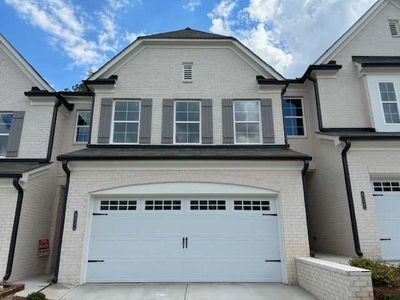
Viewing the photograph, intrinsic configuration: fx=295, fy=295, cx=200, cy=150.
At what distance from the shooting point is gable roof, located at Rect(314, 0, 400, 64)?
39.8ft

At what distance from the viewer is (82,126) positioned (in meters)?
12.3

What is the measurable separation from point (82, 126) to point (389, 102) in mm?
12248

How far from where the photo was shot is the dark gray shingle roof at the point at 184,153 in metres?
9.06

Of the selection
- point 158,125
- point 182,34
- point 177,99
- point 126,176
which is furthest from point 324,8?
point 126,176

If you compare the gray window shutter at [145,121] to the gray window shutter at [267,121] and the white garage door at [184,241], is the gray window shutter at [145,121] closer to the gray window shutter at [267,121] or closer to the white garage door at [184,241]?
the white garage door at [184,241]

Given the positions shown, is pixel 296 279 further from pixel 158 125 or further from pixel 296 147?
pixel 158 125

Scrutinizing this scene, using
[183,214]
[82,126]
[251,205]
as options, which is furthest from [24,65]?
[251,205]

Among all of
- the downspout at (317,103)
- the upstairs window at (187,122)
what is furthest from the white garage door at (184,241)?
the downspout at (317,103)

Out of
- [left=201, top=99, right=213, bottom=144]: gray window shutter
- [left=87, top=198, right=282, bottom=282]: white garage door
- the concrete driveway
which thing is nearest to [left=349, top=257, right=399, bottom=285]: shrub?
the concrete driveway

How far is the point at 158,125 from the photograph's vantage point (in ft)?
36.8

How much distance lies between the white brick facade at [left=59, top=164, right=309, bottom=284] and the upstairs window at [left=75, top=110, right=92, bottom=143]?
11.1 feet

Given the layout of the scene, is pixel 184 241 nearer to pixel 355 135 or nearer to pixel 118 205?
pixel 118 205

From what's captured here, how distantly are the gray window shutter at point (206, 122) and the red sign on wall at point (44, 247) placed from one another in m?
6.57

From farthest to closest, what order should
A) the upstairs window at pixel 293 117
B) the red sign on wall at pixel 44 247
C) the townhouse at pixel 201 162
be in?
the upstairs window at pixel 293 117 < the red sign on wall at pixel 44 247 < the townhouse at pixel 201 162
